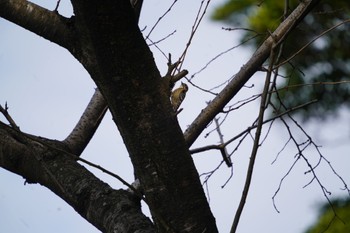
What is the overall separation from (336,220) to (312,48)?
1373 millimetres

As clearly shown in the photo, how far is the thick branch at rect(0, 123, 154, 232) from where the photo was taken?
1372 mm

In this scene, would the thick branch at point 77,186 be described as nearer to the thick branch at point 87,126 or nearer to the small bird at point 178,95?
the thick branch at point 87,126

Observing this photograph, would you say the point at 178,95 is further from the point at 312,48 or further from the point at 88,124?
the point at 312,48

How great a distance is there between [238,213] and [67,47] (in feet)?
1.99

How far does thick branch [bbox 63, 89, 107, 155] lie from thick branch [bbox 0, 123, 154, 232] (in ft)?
0.76

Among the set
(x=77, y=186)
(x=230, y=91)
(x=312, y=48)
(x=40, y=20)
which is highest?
(x=312, y=48)

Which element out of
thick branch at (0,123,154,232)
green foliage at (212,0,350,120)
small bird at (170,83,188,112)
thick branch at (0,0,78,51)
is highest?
green foliage at (212,0,350,120)

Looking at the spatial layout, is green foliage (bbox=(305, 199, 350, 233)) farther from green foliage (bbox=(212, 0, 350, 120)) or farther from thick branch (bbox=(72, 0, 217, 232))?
thick branch (bbox=(72, 0, 217, 232))

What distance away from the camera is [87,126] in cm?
203

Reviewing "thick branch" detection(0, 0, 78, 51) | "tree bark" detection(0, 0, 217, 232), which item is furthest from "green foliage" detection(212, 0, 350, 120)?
"tree bark" detection(0, 0, 217, 232)

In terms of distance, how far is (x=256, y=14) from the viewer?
3098 millimetres

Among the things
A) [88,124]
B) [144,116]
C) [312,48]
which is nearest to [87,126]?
[88,124]

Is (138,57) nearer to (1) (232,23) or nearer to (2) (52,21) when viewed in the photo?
(2) (52,21)

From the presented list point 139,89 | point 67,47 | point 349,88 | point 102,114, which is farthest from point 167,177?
point 349,88
